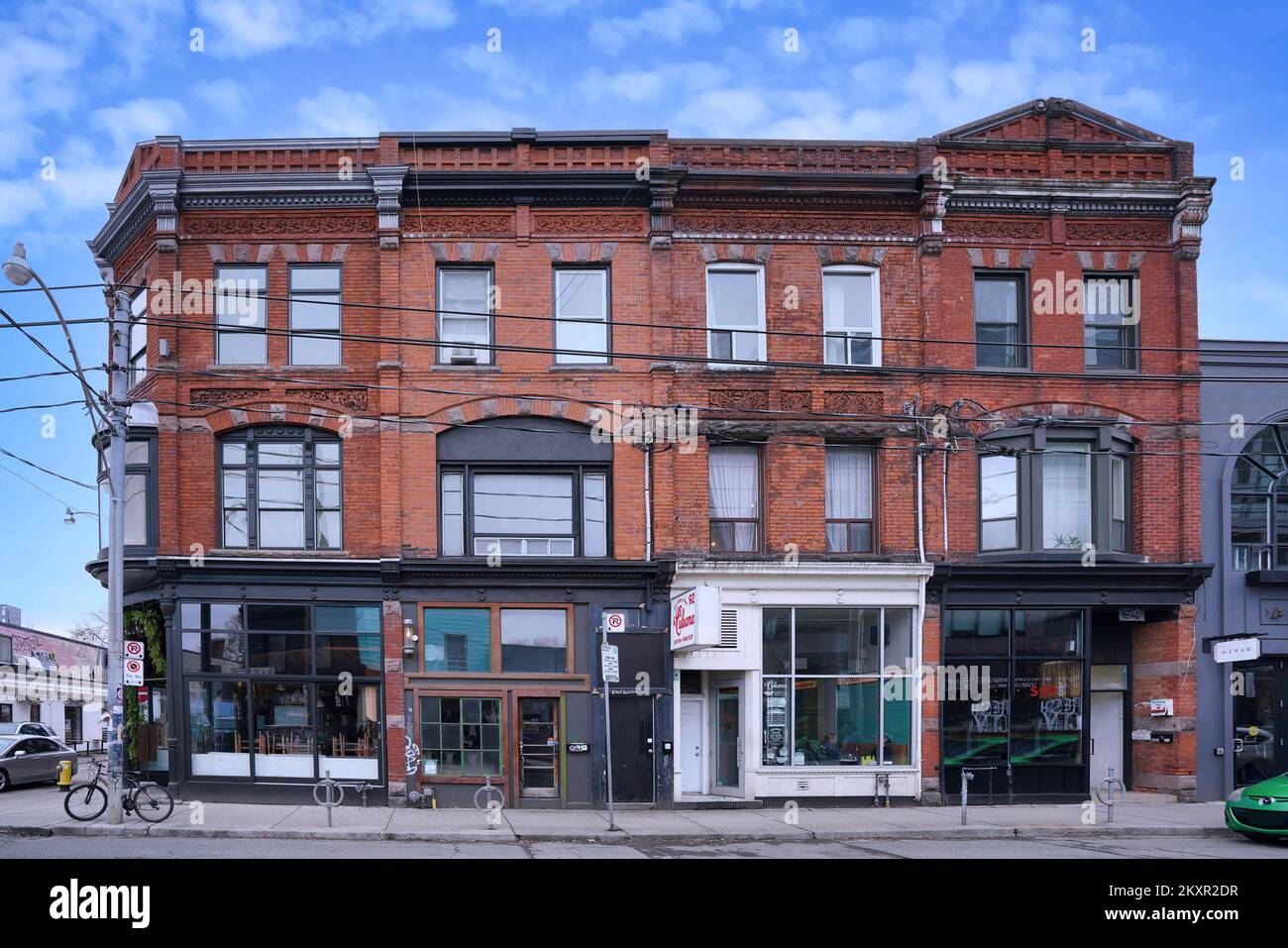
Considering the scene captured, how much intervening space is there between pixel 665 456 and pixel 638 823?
704 centimetres

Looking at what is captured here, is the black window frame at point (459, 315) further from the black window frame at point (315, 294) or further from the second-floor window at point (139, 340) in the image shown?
the second-floor window at point (139, 340)

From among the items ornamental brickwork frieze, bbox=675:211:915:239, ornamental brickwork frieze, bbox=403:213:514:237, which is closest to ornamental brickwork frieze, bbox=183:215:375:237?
ornamental brickwork frieze, bbox=403:213:514:237

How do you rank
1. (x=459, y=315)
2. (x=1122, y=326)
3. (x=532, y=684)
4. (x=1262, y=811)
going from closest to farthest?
(x=1262, y=811) → (x=532, y=684) → (x=459, y=315) → (x=1122, y=326)

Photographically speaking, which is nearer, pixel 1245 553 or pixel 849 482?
pixel 849 482

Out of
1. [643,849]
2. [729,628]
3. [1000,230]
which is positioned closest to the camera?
[643,849]

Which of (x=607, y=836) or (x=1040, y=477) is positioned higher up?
(x=1040, y=477)

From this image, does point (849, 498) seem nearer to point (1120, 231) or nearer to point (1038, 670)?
point (1038, 670)

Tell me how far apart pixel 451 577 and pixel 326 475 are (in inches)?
131

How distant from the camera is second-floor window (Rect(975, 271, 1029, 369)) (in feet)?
77.8

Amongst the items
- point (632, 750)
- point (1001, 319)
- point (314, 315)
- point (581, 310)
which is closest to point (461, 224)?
point (581, 310)

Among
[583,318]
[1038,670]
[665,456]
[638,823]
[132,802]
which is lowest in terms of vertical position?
[638,823]

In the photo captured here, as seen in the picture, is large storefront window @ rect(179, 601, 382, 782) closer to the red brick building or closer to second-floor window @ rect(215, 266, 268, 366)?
the red brick building

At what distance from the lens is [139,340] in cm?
2425

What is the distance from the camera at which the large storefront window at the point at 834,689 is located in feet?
74.7
